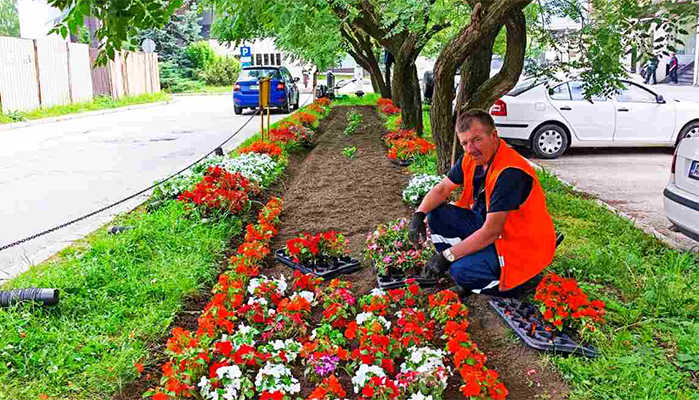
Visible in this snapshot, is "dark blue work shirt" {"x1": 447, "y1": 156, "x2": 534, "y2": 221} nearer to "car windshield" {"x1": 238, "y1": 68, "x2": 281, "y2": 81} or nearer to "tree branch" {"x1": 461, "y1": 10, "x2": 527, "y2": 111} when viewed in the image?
"tree branch" {"x1": 461, "y1": 10, "x2": 527, "y2": 111}

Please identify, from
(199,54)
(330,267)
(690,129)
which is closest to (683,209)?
(330,267)

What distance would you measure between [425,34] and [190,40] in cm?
3721

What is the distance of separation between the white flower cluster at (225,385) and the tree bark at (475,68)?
4237 millimetres

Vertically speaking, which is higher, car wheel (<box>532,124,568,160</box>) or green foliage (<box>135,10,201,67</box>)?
green foliage (<box>135,10,201,67</box>)

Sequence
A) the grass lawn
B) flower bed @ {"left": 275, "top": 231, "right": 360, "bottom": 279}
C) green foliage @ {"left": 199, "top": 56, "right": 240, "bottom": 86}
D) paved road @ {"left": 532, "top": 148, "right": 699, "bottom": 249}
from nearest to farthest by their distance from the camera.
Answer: flower bed @ {"left": 275, "top": 231, "right": 360, "bottom": 279} → paved road @ {"left": 532, "top": 148, "right": 699, "bottom": 249} → the grass lawn → green foliage @ {"left": 199, "top": 56, "right": 240, "bottom": 86}

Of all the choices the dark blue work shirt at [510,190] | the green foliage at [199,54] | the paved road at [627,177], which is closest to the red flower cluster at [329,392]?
the dark blue work shirt at [510,190]

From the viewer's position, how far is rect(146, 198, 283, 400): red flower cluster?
3.26m

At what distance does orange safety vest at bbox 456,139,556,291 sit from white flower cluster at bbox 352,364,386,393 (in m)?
1.27

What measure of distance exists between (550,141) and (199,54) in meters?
37.4

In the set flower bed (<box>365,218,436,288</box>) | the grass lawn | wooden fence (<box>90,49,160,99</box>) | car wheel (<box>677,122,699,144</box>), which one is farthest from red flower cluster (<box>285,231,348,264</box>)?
wooden fence (<box>90,49,160,99</box>)

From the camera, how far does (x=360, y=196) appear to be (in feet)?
25.1

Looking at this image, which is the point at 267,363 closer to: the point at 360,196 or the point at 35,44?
the point at 360,196

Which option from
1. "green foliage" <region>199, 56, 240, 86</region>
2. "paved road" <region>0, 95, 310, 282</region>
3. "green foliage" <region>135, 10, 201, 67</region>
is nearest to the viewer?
"paved road" <region>0, 95, 310, 282</region>

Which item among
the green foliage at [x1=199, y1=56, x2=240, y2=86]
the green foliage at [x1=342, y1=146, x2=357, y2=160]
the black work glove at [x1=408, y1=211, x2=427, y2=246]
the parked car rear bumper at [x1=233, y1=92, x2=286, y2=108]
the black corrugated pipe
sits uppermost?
the green foliage at [x1=199, y1=56, x2=240, y2=86]
